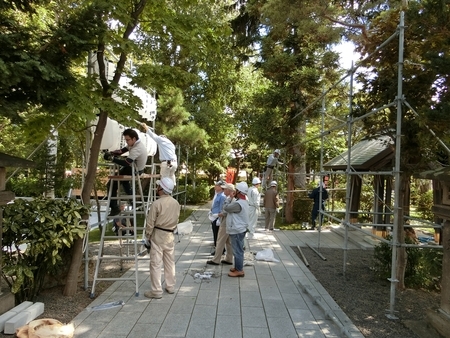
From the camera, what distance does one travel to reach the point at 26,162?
4.41 metres

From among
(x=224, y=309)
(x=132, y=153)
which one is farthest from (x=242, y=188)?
(x=224, y=309)

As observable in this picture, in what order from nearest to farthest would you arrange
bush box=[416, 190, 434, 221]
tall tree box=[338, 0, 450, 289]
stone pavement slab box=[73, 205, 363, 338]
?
stone pavement slab box=[73, 205, 363, 338] < tall tree box=[338, 0, 450, 289] < bush box=[416, 190, 434, 221]

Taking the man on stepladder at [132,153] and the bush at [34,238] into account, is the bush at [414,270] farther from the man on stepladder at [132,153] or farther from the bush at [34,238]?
the bush at [34,238]

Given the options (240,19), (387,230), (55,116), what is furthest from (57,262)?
(240,19)

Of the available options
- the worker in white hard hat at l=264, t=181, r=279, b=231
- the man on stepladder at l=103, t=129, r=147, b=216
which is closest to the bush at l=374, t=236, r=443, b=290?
the man on stepladder at l=103, t=129, r=147, b=216

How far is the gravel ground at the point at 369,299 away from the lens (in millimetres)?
4824

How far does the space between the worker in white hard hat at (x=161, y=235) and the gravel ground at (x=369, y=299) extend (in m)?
2.78

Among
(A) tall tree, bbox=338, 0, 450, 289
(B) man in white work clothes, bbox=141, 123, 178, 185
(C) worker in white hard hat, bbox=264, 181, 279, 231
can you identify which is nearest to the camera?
(A) tall tree, bbox=338, 0, 450, 289

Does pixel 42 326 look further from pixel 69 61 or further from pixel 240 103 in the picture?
pixel 240 103

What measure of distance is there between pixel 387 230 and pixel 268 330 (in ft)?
30.5

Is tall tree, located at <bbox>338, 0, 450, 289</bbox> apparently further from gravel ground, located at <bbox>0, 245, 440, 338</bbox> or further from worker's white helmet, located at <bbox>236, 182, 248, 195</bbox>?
worker's white helmet, located at <bbox>236, 182, 248, 195</bbox>

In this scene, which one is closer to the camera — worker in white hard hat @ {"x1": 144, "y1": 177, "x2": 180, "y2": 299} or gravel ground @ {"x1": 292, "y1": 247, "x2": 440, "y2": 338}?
gravel ground @ {"x1": 292, "y1": 247, "x2": 440, "y2": 338}

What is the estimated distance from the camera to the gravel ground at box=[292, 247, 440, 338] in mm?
4824

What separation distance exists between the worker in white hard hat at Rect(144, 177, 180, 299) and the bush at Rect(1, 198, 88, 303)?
103 cm
